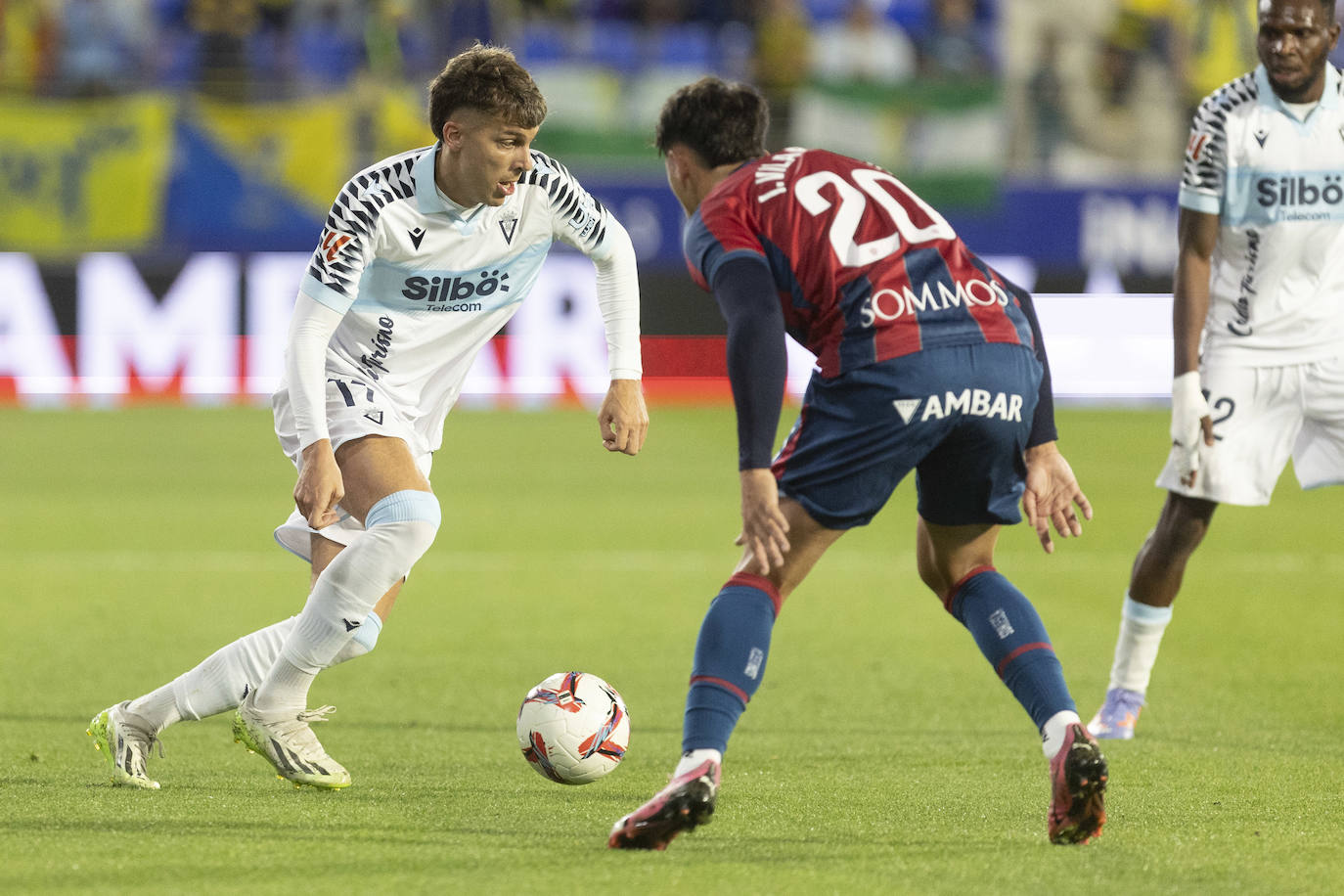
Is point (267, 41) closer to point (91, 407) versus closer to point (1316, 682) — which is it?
point (91, 407)

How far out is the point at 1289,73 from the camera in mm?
5301

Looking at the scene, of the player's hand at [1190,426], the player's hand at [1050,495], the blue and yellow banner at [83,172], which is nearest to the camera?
the player's hand at [1050,495]

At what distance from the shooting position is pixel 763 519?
360 cm

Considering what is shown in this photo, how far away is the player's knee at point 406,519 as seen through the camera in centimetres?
429

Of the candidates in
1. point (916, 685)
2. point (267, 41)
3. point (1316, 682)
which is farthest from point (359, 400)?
point (267, 41)

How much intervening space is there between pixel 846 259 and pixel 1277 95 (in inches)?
89.3

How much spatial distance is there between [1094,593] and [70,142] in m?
11.3

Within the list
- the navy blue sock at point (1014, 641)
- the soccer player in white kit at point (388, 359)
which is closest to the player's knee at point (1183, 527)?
the navy blue sock at point (1014, 641)

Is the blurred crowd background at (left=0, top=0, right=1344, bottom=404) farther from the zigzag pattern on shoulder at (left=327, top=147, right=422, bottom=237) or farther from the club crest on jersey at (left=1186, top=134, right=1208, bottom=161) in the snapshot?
the zigzag pattern on shoulder at (left=327, top=147, right=422, bottom=237)

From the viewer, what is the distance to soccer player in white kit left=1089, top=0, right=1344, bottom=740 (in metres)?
5.34

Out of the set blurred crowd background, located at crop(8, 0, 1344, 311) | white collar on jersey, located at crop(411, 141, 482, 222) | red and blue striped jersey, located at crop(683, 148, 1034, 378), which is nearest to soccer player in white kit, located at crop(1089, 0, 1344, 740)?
red and blue striped jersey, located at crop(683, 148, 1034, 378)

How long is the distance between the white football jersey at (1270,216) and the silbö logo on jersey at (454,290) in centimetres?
221

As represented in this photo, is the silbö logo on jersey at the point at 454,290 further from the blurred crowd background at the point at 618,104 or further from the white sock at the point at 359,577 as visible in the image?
the blurred crowd background at the point at 618,104

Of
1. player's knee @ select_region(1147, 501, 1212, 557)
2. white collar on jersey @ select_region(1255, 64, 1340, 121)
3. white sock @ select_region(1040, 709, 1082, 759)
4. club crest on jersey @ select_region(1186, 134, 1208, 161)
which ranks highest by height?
white collar on jersey @ select_region(1255, 64, 1340, 121)
